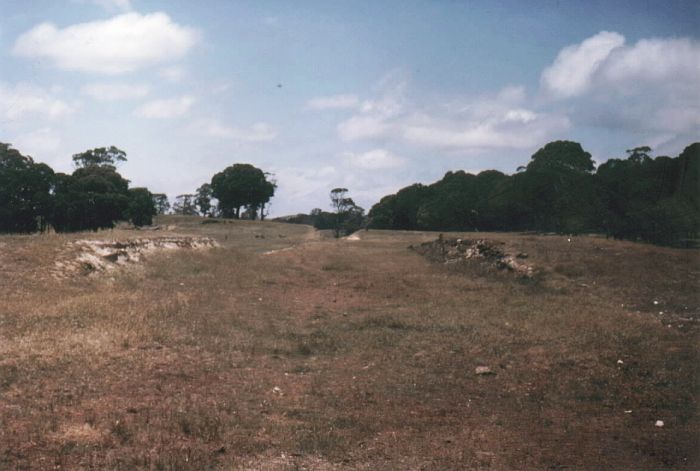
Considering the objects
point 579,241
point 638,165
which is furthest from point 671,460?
point 638,165

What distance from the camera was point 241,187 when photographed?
83.8 meters

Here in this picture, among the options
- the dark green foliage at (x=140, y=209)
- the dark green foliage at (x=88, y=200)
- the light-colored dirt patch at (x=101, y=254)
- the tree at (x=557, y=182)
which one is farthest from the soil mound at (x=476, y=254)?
the dark green foliage at (x=140, y=209)

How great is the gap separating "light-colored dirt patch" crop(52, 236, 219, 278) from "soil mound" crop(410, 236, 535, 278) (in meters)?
15.8

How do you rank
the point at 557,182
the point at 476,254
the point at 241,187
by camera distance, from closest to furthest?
the point at 476,254 → the point at 557,182 → the point at 241,187

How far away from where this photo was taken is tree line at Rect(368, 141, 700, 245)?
3260 cm

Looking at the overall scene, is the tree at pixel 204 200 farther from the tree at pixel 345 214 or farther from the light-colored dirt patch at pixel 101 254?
the light-colored dirt patch at pixel 101 254

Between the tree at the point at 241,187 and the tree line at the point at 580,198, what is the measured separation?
29.9 meters

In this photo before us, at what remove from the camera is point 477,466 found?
548cm

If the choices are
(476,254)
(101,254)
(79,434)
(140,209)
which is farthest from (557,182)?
(79,434)

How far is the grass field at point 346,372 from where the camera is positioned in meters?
5.71

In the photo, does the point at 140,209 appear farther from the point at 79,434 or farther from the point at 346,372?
the point at 79,434

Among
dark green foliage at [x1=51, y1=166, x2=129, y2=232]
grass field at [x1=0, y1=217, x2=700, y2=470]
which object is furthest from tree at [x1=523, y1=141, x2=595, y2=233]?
dark green foliage at [x1=51, y1=166, x2=129, y2=232]

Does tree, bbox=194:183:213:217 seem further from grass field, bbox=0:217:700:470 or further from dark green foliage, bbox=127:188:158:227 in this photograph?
grass field, bbox=0:217:700:470

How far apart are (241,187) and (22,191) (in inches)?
1717
